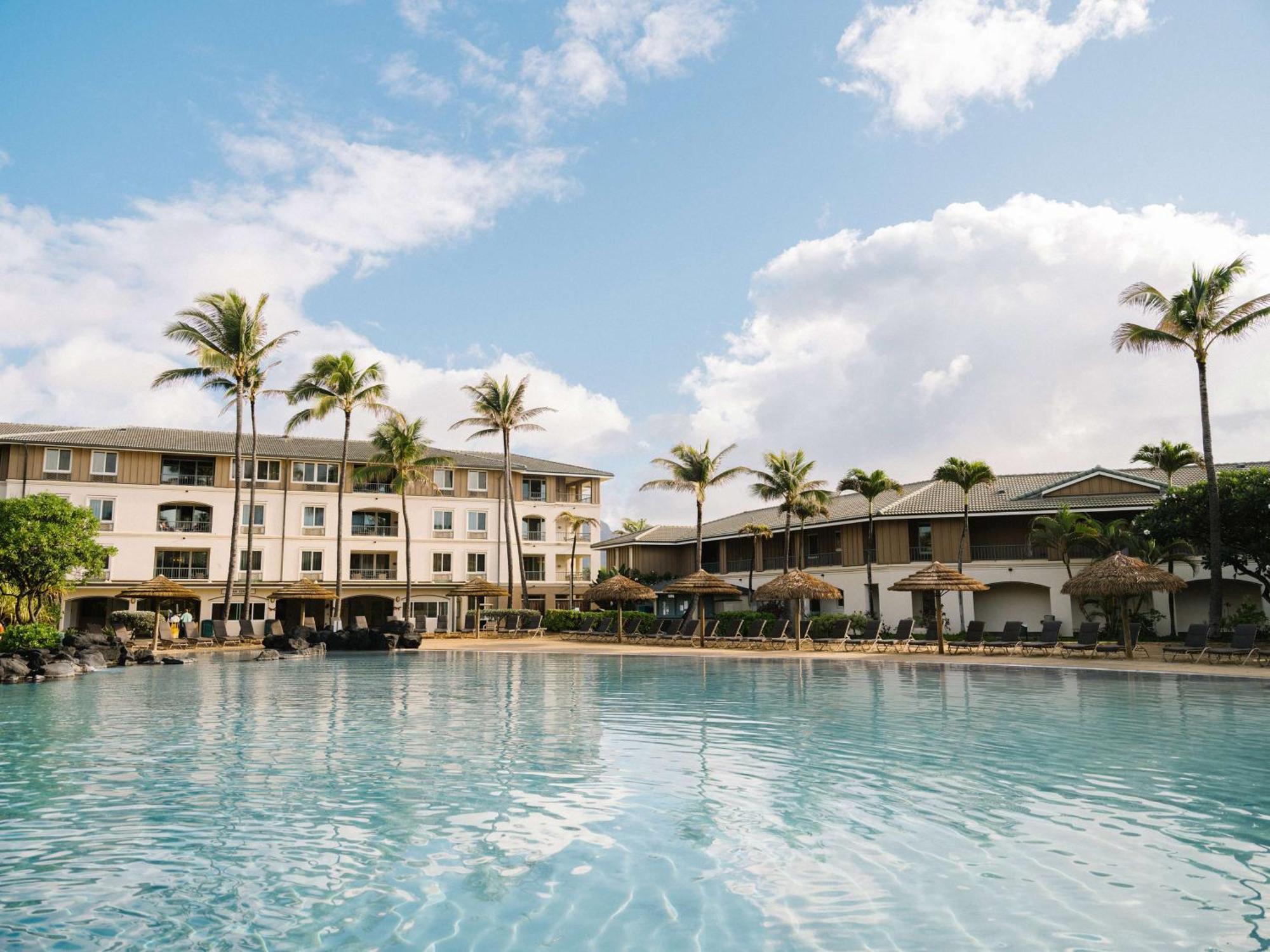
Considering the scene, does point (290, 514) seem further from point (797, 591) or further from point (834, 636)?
point (834, 636)

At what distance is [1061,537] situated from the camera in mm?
32719

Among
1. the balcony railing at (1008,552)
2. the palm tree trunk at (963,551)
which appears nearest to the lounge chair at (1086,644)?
the palm tree trunk at (963,551)

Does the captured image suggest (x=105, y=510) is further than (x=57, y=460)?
Yes

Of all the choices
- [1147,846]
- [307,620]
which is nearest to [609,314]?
[1147,846]

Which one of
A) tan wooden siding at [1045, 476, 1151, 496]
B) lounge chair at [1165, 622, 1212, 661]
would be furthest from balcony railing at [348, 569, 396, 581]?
lounge chair at [1165, 622, 1212, 661]

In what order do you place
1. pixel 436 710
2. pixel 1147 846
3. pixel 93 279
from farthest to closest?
pixel 93 279
pixel 436 710
pixel 1147 846

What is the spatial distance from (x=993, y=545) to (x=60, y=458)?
4035 cm

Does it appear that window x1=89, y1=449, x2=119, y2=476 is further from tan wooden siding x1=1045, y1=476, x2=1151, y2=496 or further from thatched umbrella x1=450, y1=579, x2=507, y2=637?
tan wooden siding x1=1045, y1=476, x2=1151, y2=496

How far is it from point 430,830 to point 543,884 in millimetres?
1448

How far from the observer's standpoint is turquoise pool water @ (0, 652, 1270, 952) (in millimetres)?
4941

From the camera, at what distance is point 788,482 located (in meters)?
36.9

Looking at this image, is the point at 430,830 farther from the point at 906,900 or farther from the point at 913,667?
the point at 913,667

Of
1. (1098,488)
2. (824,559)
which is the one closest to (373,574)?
(824,559)

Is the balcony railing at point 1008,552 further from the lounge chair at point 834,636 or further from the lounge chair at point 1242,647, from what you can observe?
the lounge chair at point 1242,647
